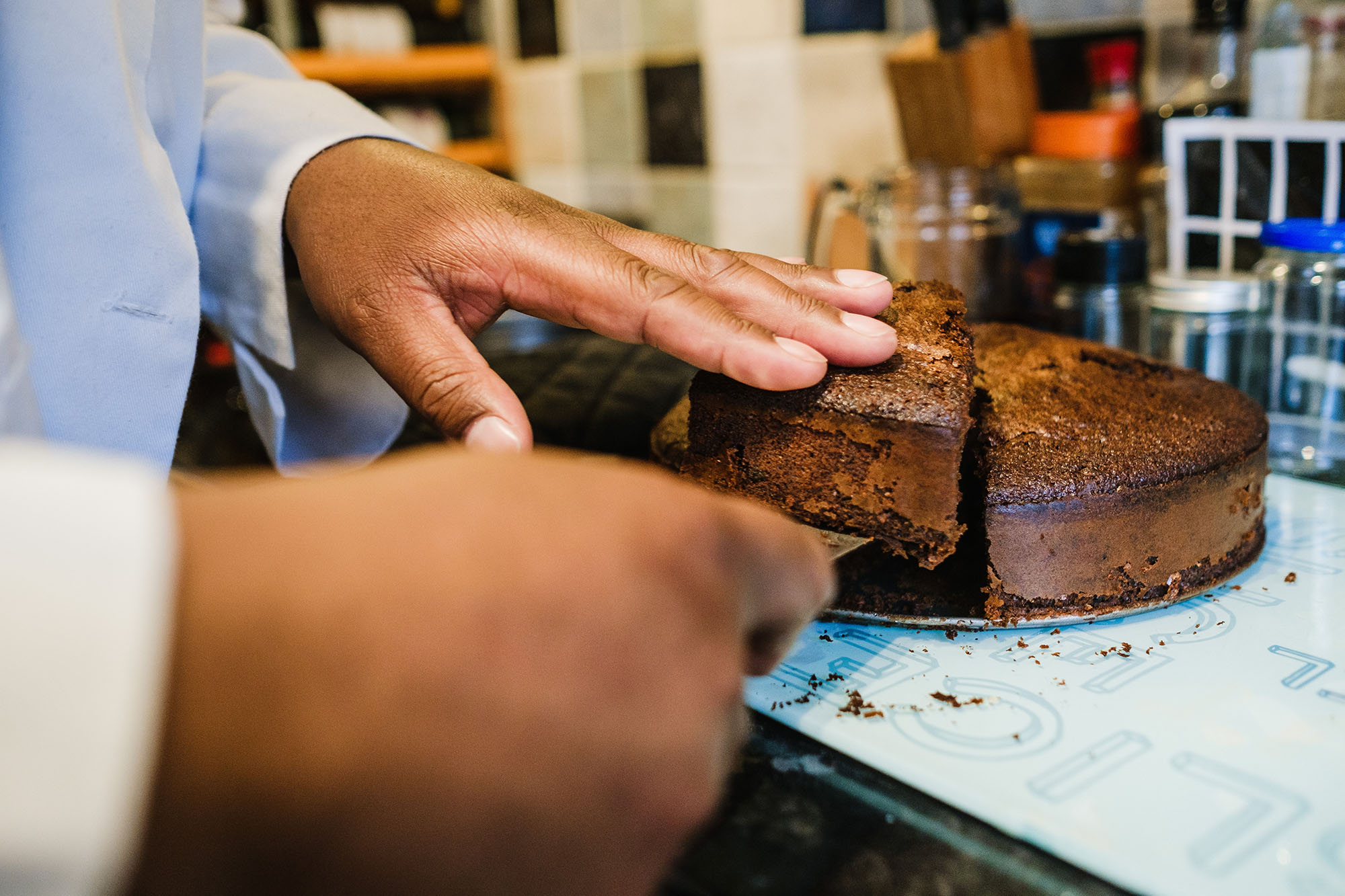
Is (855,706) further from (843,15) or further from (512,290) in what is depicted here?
(843,15)

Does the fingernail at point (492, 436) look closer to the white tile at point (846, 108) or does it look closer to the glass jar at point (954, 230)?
the glass jar at point (954, 230)

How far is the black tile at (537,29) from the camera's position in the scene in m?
2.21

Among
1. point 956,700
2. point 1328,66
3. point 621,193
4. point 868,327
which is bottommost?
point 956,700

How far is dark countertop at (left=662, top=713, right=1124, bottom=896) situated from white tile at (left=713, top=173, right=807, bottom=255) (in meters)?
1.31

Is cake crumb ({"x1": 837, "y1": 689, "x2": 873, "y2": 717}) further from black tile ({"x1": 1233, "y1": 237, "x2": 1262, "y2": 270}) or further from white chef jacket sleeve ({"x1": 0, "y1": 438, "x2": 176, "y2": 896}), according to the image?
black tile ({"x1": 1233, "y1": 237, "x2": 1262, "y2": 270})

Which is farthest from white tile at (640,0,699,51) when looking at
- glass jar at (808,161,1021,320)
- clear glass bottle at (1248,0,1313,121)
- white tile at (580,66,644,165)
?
clear glass bottle at (1248,0,1313,121)

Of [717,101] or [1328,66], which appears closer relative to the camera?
[1328,66]

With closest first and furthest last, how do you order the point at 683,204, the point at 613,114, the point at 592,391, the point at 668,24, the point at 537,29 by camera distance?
the point at 592,391 < the point at 668,24 < the point at 683,204 < the point at 613,114 < the point at 537,29

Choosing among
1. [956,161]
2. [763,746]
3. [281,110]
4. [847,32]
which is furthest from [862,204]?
[763,746]

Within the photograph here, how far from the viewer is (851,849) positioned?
458mm

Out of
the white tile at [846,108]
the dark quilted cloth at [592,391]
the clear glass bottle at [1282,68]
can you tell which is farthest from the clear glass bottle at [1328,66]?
the dark quilted cloth at [592,391]

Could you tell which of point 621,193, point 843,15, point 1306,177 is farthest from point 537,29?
point 1306,177

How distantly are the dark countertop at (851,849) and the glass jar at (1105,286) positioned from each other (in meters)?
0.79

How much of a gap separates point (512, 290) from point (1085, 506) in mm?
440
